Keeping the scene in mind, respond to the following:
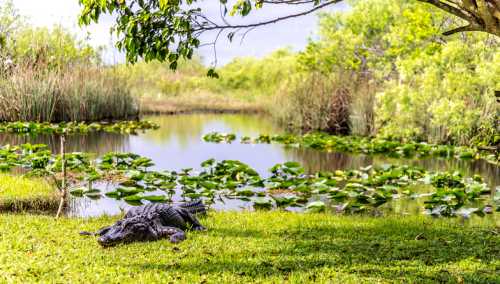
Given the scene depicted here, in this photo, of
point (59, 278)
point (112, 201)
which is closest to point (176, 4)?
point (59, 278)

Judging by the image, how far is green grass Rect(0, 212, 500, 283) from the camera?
4.21 meters

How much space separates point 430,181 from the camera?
343 inches

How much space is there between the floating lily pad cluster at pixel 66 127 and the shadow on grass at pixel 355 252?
9791mm

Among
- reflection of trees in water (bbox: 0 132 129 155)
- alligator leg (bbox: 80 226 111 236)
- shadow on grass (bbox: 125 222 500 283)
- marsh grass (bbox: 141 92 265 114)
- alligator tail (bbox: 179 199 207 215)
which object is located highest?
marsh grass (bbox: 141 92 265 114)

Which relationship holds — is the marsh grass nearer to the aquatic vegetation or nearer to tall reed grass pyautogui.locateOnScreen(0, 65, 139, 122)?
tall reed grass pyautogui.locateOnScreen(0, 65, 139, 122)

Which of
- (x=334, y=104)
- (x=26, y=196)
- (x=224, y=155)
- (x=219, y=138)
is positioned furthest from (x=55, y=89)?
(x=26, y=196)

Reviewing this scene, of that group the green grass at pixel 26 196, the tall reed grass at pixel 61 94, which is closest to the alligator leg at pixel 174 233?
the green grass at pixel 26 196

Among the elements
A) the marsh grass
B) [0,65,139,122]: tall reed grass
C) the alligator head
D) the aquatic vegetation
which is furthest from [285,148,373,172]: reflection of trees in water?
the marsh grass

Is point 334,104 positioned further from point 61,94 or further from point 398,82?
point 61,94

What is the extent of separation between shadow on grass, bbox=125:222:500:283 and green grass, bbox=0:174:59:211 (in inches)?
99.7

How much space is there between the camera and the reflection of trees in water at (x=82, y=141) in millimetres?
12600

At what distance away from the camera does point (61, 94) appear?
17359 millimetres

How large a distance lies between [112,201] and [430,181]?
4.91m

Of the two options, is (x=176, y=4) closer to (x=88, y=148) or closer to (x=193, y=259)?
(x=193, y=259)
